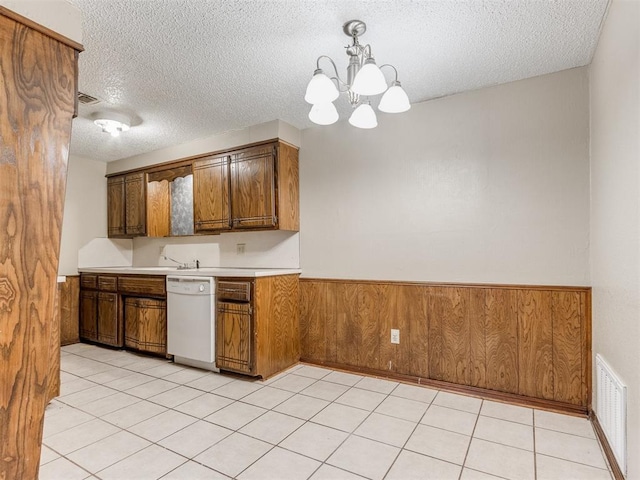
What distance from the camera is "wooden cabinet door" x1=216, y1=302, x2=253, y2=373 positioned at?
9.76 feet

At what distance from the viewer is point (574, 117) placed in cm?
237

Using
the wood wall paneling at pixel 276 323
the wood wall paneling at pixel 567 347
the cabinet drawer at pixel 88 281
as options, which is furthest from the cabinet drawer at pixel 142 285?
the wood wall paneling at pixel 567 347

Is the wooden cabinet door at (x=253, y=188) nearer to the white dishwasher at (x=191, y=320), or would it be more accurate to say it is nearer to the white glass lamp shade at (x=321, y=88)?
the white dishwasher at (x=191, y=320)

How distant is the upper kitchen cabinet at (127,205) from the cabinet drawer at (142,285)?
74cm

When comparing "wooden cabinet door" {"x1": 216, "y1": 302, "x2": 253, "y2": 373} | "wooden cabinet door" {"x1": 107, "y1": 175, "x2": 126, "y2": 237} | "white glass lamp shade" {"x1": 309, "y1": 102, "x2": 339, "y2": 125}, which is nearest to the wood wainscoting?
"wooden cabinet door" {"x1": 216, "y1": 302, "x2": 253, "y2": 373}

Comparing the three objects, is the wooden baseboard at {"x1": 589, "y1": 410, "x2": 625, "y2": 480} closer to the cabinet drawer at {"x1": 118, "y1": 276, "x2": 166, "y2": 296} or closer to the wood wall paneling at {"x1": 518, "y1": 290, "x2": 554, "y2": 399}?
the wood wall paneling at {"x1": 518, "y1": 290, "x2": 554, "y2": 399}

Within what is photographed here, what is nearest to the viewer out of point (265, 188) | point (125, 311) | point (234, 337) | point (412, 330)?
point (412, 330)

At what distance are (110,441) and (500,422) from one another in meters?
2.31

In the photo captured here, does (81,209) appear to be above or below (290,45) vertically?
below

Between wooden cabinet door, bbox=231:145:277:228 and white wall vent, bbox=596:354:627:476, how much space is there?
8.32 ft

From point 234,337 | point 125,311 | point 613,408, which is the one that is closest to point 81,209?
point 125,311

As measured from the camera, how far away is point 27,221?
58.2 inches

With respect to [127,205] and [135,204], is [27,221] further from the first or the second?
[127,205]

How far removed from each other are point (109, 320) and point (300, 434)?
9.54 ft
